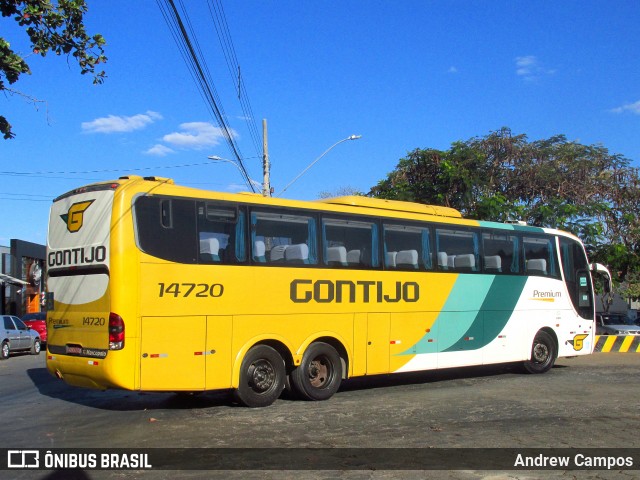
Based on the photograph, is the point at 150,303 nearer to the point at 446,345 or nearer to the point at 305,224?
the point at 305,224

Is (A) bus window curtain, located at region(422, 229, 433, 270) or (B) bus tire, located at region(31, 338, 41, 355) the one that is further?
(B) bus tire, located at region(31, 338, 41, 355)

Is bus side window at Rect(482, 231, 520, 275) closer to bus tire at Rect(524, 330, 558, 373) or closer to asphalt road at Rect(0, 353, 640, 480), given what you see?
bus tire at Rect(524, 330, 558, 373)

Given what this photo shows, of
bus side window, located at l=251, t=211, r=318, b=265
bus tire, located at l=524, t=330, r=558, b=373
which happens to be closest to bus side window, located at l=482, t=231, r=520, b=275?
bus tire, located at l=524, t=330, r=558, b=373

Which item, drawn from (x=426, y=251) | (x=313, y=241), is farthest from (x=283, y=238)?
(x=426, y=251)

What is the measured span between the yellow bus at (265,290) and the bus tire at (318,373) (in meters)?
0.02

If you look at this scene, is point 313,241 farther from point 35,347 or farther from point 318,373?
point 35,347

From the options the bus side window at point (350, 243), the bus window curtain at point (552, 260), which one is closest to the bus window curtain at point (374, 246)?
the bus side window at point (350, 243)

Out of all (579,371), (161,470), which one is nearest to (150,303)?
(161,470)

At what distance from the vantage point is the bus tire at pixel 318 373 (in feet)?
35.6

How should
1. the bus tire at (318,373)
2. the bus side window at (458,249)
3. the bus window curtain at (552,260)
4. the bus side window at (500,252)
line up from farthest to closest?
1. the bus window curtain at (552,260)
2. the bus side window at (500,252)
3. the bus side window at (458,249)
4. the bus tire at (318,373)

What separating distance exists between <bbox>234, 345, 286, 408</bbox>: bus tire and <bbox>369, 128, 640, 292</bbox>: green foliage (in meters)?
16.9

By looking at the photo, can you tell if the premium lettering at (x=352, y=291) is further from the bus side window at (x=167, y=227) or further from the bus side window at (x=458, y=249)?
the bus side window at (x=167, y=227)

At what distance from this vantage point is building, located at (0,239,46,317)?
113ft

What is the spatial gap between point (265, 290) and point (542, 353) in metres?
8.24
